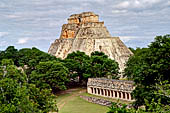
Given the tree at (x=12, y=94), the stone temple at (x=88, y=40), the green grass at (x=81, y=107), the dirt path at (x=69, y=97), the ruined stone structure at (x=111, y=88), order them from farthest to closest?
the stone temple at (x=88, y=40)
the ruined stone structure at (x=111, y=88)
the dirt path at (x=69, y=97)
the green grass at (x=81, y=107)
the tree at (x=12, y=94)

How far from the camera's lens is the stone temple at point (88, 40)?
69062 millimetres

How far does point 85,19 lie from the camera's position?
77.1 m

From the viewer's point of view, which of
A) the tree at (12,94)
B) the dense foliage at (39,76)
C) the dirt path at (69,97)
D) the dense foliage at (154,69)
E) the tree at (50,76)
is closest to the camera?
the tree at (12,94)

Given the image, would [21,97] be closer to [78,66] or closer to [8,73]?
[8,73]

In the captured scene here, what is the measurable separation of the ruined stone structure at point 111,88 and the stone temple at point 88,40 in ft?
59.1

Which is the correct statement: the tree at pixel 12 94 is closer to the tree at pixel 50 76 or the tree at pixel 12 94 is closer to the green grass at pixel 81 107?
the green grass at pixel 81 107

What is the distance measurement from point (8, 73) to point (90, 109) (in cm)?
1598

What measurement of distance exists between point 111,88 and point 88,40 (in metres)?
27.9

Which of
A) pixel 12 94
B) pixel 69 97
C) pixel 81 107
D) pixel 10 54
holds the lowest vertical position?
pixel 81 107

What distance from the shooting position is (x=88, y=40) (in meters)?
70.7

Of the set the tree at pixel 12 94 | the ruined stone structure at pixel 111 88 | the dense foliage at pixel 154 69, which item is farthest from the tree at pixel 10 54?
the dense foliage at pixel 154 69

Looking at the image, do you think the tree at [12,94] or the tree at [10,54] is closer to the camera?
the tree at [12,94]

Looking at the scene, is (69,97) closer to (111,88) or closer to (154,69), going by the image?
(111,88)

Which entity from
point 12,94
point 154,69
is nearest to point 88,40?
point 154,69
